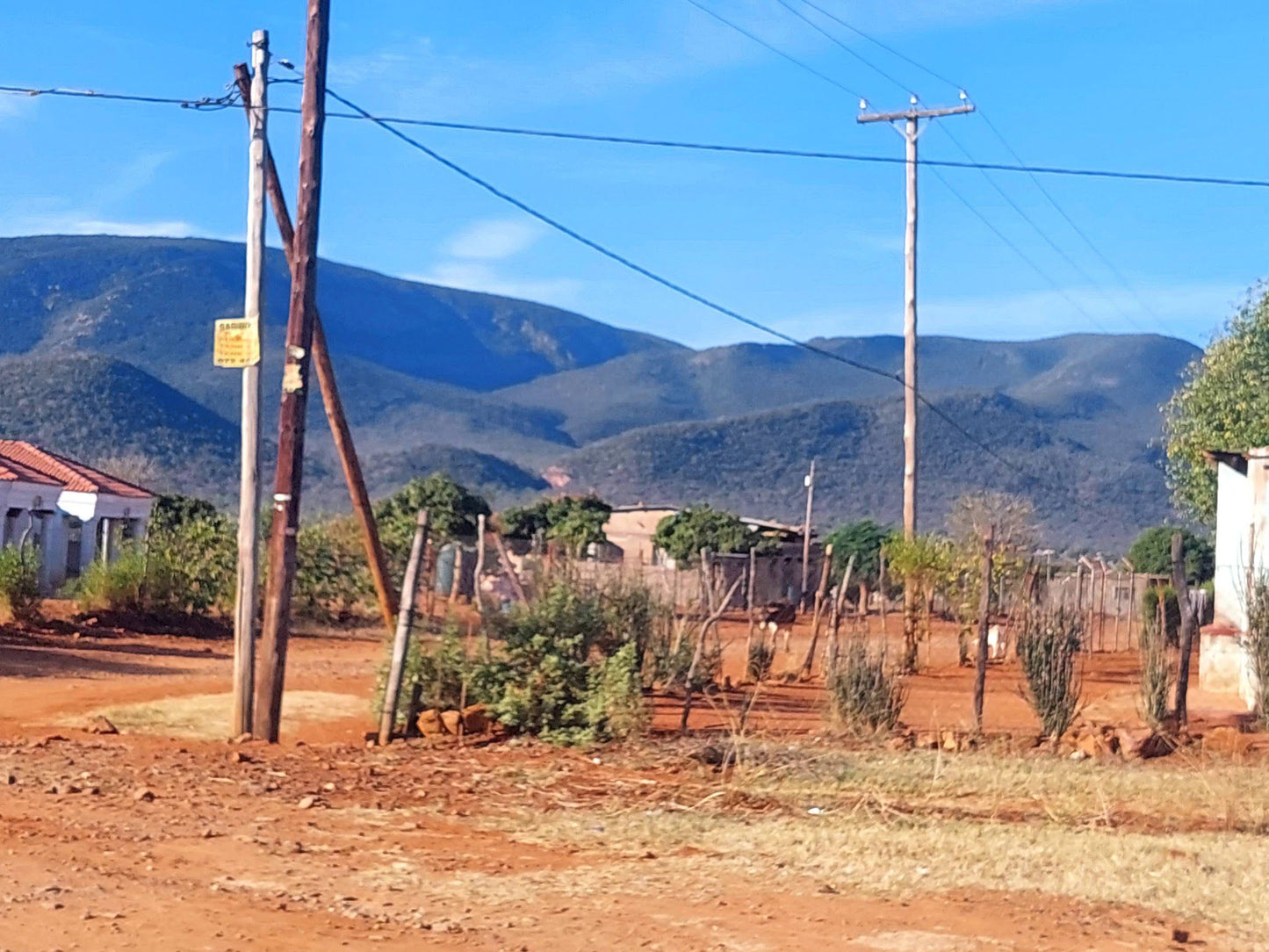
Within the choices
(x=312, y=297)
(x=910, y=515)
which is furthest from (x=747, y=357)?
(x=312, y=297)

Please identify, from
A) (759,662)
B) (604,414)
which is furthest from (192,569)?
(604,414)

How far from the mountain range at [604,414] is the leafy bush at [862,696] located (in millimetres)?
22239

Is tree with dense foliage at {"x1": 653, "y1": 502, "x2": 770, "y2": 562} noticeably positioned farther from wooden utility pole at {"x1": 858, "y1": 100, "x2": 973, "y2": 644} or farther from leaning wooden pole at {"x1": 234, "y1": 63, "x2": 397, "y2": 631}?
leaning wooden pole at {"x1": 234, "y1": 63, "x2": 397, "y2": 631}

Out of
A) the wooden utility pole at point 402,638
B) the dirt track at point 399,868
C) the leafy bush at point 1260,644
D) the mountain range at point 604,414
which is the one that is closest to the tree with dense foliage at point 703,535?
the mountain range at point 604,414

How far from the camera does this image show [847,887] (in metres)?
9.11

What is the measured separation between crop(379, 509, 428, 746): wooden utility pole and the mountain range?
74.1 ft

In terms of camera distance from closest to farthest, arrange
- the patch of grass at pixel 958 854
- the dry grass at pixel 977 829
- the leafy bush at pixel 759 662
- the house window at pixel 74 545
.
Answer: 1. the patch of grass at pixel 958 854
2. the dry grass at pixel 977 829
3. the leafy bush at pixel 759 662
4. the house window at pixel 74 545

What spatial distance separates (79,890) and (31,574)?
1992 centimetres

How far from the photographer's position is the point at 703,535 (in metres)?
49.1

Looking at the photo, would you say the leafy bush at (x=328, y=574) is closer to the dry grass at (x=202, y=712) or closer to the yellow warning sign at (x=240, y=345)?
the dry grass at (x=202, y=712)

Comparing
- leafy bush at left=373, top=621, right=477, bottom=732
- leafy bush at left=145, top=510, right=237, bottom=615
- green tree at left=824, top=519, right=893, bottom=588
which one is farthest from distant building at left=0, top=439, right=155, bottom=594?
leafy bush at left=373, top=621, right=477, bottom=732

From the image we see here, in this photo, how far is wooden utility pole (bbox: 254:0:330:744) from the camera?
14469 mm

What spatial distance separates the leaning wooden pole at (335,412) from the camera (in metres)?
15.2

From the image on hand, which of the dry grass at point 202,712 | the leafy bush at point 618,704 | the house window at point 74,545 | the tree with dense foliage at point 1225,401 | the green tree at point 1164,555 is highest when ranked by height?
the tree with dense foliage at point 1225,401
